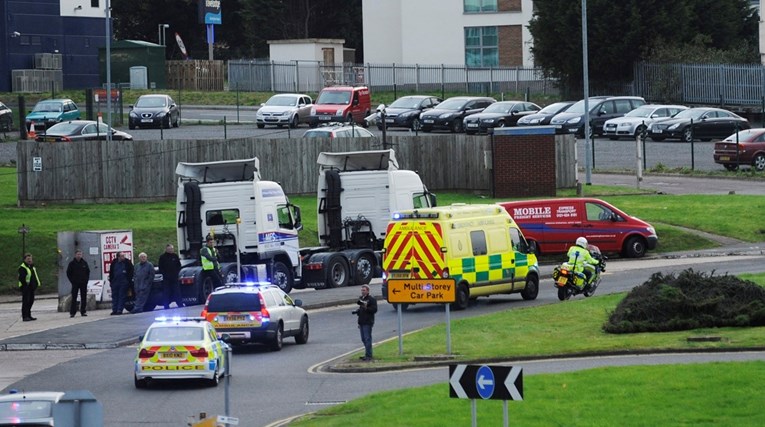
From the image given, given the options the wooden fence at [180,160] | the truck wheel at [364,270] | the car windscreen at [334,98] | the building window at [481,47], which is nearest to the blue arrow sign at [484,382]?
the truck wheel at [364,270]

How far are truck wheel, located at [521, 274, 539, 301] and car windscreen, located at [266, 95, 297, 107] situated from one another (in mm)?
33173

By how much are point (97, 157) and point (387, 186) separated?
44.0 ft

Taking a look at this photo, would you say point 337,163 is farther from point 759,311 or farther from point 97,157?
point 759,311

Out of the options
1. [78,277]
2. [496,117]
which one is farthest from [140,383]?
[496,117]

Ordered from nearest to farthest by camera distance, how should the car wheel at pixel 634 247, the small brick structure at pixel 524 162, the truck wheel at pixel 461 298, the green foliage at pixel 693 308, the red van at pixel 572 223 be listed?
1. the green foliage at pixel 693 308
2. the truck wheel at pixel 461 298
3. the red van at pixel 572 223
4. the car wheel at pixel 634 247
5. the small brick structure at pixel 524 162

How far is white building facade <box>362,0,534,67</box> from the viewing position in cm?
8850

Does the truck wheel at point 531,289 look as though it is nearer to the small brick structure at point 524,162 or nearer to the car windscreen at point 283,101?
the small brick structure at point 524,162

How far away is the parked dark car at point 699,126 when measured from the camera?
211 feet

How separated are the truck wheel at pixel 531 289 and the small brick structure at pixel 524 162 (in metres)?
16.9

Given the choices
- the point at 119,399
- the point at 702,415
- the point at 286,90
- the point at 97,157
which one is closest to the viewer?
the point at 702,415

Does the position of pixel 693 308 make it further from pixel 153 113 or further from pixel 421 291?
pixel 153 113

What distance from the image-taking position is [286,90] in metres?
84.4

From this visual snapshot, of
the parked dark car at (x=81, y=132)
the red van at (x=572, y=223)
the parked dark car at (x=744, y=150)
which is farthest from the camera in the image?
the parked dark car at (x=81, y=132)

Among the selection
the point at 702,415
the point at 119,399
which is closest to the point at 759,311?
the point at 702,415
